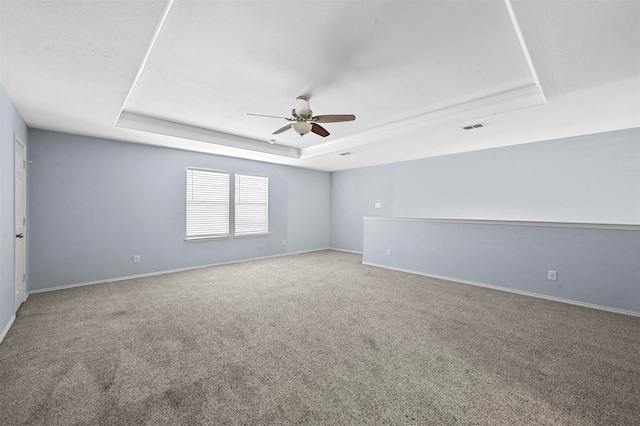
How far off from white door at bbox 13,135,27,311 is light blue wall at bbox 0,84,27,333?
0.26 meters

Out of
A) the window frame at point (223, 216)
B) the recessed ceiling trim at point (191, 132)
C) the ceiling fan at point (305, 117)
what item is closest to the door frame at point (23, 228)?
the recessed ceiling trim at point (191, 132)

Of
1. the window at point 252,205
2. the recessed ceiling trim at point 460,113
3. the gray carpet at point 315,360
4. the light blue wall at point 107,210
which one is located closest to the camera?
the gray carpet at point 315,360

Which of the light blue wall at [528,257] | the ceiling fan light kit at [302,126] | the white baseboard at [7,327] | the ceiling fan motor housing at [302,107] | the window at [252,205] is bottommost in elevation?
the white baseboard at [7,327]

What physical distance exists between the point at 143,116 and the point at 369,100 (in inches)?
130

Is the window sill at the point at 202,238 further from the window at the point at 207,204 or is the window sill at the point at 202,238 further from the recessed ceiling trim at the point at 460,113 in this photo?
the recessed ceiling trim at the point at 460,113

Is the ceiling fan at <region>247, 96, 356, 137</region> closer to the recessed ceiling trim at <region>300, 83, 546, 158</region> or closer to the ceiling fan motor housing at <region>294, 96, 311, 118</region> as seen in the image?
the ceiling fan motor housing at <region>294, 96, 311, 118</region>

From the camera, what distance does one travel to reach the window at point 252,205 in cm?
626

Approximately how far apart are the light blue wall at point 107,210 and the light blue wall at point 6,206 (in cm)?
121

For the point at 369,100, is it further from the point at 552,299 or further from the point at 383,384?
the point at 552,299

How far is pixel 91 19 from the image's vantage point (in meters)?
1.76

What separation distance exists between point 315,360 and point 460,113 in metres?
3.48

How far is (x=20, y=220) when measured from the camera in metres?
3.40

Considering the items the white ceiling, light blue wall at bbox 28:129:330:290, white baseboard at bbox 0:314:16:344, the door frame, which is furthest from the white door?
the white ceiling

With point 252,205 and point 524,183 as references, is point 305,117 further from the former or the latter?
point 524,183
